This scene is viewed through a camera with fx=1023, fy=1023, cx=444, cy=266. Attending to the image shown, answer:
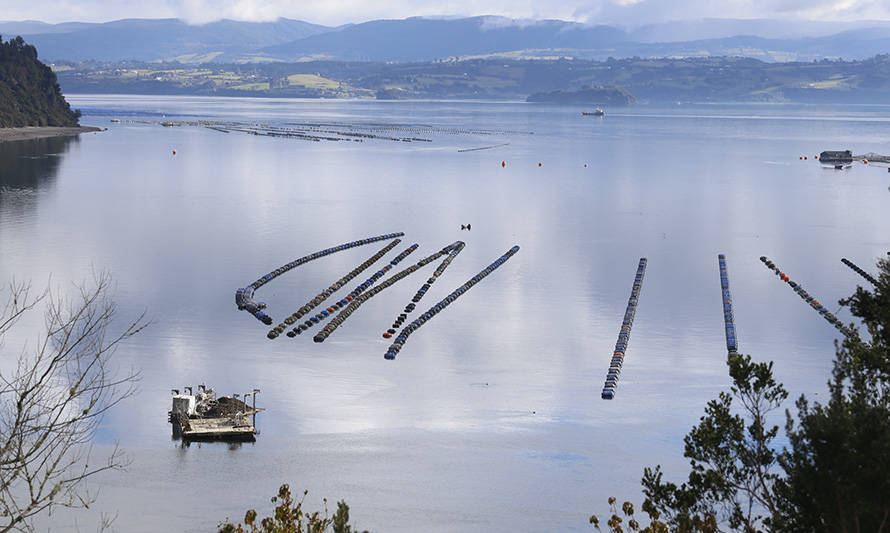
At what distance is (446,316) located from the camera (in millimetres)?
40750

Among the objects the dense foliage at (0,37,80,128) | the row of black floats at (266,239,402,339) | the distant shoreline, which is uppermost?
the dense foliage at (0,37,80,128)

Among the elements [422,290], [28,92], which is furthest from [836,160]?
[28,92]

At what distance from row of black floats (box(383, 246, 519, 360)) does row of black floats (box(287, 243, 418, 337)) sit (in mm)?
3506

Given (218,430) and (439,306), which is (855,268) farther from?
(218,430)

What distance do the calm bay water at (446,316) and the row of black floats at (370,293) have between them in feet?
1.74

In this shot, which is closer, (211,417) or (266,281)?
(211,417)

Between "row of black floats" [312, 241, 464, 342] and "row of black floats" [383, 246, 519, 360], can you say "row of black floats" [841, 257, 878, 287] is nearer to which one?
"row of black floats" [383, 246, 519, 360]

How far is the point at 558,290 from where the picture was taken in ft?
152

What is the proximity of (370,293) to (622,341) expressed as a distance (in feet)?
38.3

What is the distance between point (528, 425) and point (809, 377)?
1104 centimetres

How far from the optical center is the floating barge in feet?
92.0

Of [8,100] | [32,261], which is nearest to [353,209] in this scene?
[32,261]

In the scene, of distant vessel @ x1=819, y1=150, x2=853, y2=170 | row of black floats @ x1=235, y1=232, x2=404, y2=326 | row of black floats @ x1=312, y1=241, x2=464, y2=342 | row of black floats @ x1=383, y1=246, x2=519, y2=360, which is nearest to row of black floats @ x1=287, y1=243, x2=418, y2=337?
row of black floats @ x1=312, y1=241, x2=464, y2=342

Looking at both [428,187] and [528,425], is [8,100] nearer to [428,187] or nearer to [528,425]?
[428,187]
